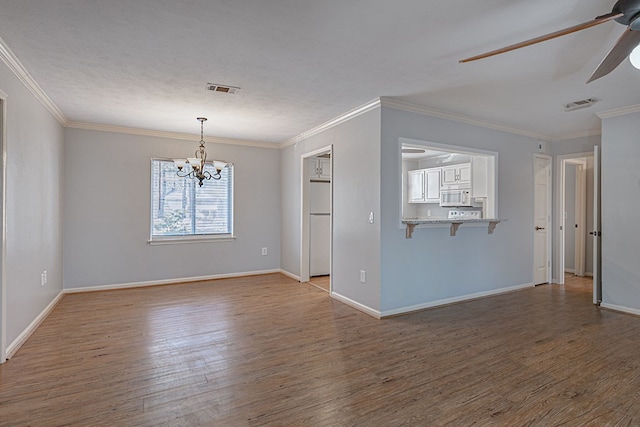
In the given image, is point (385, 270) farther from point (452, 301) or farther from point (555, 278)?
point (555, 278)

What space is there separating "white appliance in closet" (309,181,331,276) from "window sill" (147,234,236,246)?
1421 mm

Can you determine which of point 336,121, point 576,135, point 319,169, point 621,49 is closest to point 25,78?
point 336,121

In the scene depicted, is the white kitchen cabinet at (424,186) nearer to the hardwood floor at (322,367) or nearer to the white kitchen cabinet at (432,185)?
the white kitchen cabinet at (432,185)

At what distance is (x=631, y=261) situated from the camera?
412 cm

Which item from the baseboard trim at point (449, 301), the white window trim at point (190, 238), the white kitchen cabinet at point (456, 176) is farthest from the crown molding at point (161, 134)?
the baseboard trim at point (449, 301)

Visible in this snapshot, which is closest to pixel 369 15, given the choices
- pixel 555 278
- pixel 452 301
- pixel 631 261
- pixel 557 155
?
pixel 452 301

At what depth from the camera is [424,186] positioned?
292 inches

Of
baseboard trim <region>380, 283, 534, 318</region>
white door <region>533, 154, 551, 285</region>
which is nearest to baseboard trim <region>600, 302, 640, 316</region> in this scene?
baseboard trim <region>380, 283, 534, 318</region>

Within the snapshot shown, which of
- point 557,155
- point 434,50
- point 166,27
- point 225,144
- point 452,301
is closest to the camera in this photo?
point 166,27

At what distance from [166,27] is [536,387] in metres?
3.54

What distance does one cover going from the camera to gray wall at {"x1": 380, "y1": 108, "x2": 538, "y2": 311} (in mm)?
3957

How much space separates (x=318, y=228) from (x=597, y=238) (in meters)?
3.93

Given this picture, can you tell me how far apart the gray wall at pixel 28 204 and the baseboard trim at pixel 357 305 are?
333cm

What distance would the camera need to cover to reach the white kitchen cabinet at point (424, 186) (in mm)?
7070
